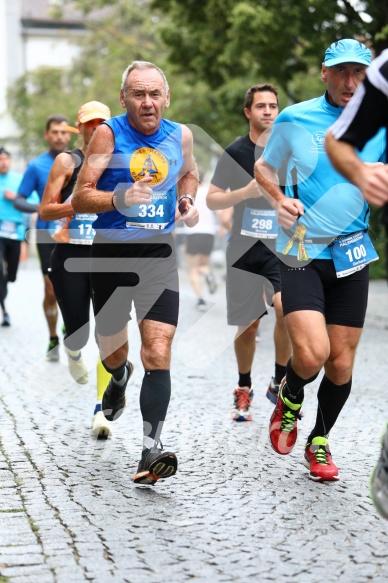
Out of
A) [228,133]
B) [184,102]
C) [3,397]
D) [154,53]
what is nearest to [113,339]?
[3,397]

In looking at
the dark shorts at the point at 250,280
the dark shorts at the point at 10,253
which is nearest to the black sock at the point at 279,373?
the dark shorts at the point at 250,280

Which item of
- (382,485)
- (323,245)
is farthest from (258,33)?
(382,485)

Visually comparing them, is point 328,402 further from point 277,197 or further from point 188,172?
point 188,172

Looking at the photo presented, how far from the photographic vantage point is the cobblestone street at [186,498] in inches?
159

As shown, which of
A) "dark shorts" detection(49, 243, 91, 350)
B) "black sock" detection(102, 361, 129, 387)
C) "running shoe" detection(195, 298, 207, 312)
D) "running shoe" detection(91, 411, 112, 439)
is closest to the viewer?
"black sock" detection(102, 361, 129, 387)

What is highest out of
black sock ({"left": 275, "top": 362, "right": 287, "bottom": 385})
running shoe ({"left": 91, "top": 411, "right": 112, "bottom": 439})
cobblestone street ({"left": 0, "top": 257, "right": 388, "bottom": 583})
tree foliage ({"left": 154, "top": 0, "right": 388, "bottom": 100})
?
tree foliage ({"left": 154, "top": 0, "right": 388, "bottom": 100})

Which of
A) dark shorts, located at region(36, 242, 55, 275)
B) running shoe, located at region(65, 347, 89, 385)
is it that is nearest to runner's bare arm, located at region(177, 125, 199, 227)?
running shoe, located at region(65, 347, 89, 385)

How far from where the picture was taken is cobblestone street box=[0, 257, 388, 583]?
4039 millimetres

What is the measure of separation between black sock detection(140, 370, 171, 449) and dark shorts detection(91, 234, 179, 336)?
0.29 meters

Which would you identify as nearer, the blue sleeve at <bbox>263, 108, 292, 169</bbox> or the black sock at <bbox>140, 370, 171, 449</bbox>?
the black sock at <bbox>140, 370, 171, 449</bbox>

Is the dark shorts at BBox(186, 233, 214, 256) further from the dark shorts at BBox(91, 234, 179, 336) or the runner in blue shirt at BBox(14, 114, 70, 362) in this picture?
the dark shorts at BBox(91, 234, 179, 336)

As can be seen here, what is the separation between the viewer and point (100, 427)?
664 centimetres

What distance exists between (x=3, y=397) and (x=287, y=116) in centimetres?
376

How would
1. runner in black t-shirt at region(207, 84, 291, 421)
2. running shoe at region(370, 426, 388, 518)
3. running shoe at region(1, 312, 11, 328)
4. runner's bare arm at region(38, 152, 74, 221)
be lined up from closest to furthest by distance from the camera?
running shoe at region(370, 426, 388, 518) → runner's bare arm at region(38, 152, 74, 221) → runner in black t-shirt at region(207, 84, 291, 421) → running shoe at region(1, 312, 11, 328)
